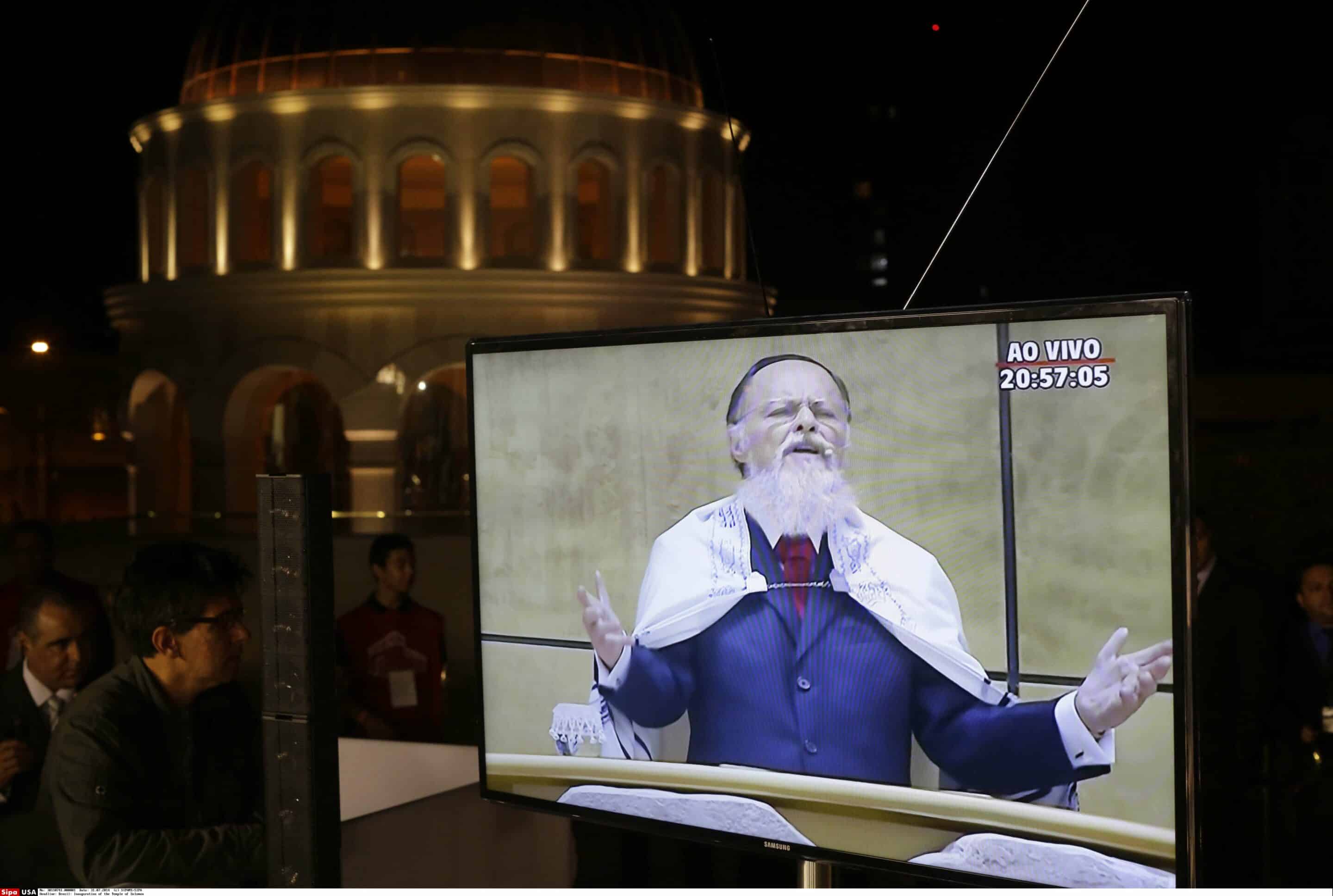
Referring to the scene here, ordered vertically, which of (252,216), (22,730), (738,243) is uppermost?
(252,216)

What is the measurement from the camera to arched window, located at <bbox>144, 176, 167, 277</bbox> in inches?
876

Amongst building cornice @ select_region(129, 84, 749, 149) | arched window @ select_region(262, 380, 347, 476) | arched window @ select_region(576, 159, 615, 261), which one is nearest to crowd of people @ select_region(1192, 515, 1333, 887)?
building cornice @ select_region(129, 84, 749, 149)

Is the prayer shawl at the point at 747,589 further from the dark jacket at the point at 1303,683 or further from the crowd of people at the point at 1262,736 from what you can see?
the dark jacket at the point at 1303,683

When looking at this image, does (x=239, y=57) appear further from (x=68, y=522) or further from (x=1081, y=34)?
(x=1081, y=34)

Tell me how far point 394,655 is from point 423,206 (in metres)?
19.1

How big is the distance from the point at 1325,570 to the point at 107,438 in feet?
91.2

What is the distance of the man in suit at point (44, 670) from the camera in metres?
4.64

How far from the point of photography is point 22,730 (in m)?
4.66

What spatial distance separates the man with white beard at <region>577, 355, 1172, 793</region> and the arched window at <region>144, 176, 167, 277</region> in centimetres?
2157

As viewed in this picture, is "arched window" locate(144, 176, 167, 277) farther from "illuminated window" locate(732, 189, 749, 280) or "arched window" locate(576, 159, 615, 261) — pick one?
"illuminated window" locate(732, 189, 749, 280)

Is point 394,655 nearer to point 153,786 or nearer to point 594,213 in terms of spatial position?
point 153,786

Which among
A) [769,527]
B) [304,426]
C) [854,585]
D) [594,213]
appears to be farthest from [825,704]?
[304,426]
